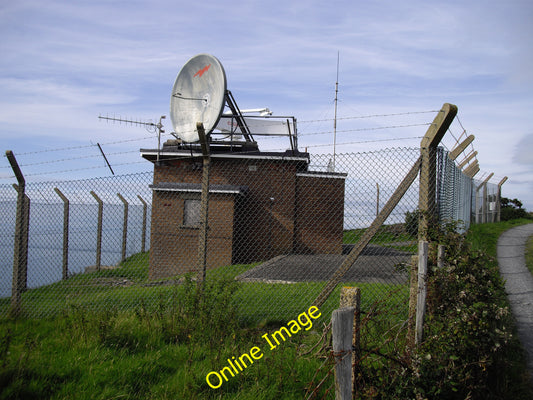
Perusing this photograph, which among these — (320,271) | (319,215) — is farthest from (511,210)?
(320,271)

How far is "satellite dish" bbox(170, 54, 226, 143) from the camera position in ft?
36.2

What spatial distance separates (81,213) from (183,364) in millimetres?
6224

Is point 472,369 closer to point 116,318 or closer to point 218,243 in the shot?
point 116,318

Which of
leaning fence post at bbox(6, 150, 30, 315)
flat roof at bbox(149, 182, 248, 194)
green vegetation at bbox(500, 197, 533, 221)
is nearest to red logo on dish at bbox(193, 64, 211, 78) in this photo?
flat roof at bbox(149, 182, 248, 194)

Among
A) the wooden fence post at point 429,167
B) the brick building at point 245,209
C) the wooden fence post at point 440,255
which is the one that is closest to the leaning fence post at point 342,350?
the wooden fence post at point 440,255

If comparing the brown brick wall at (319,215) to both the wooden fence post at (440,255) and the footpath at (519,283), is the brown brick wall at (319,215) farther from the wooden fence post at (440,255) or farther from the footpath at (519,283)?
the wooden fence post at (440,255)

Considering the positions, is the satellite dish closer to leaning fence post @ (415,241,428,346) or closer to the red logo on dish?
the red logo on dish

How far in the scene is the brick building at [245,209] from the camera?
1560 centimetres

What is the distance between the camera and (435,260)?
407cm

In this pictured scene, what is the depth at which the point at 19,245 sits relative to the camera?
5922mm

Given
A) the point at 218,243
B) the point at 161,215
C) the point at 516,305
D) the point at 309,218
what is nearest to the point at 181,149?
the point at 161,215

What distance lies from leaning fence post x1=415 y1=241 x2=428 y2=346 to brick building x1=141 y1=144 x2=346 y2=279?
39.2 ft

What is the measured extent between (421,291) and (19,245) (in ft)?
16.6

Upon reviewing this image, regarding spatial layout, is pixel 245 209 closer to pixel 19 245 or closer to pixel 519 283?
pixel 519 283
